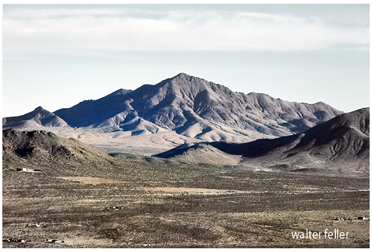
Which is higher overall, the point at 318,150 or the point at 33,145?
the point at 33,145

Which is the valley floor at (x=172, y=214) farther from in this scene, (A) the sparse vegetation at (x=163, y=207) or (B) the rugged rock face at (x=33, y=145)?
(B) the rugged rock face at (x=33, y=145)

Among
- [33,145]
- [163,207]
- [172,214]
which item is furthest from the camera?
[33,145]

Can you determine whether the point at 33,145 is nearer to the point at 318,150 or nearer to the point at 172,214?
the point at 172,214

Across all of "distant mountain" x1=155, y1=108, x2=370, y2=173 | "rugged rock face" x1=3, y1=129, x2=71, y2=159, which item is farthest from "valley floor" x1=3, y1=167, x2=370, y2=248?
"distant mountain" x1=155, y1=108, x2=370, y2=173

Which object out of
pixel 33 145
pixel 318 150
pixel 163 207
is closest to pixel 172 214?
pixel 163 207

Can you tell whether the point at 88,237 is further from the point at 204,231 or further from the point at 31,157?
the point at 31,157

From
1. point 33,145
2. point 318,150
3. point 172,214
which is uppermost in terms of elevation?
point 33,145

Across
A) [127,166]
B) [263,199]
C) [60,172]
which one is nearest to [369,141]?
[127,166]
